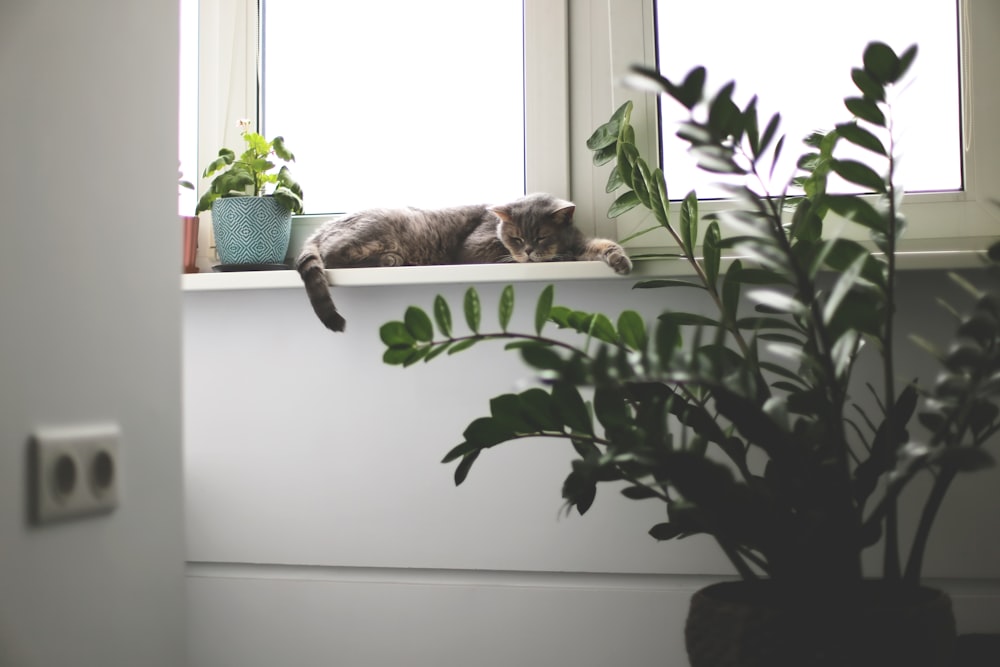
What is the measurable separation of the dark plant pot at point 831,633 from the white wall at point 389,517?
0.55m

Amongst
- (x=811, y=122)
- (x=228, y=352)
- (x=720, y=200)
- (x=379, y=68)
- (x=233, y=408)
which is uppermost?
(x=379, y=68)

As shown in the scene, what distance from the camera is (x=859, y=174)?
85 centimetres

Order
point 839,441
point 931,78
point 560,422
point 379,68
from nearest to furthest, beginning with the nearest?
point 839,441 → point 560,422 → point 931,78 → point 379,68

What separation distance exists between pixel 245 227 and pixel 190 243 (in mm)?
160

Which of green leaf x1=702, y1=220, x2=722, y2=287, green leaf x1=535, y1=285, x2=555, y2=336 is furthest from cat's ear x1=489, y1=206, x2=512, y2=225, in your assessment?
green leaf x1=535, y1=285, x2=555, y2=336

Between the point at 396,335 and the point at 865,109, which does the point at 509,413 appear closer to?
the point at 396,335

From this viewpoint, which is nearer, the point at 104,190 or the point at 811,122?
the point at 104,190

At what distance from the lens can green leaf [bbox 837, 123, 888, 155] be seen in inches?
33.3

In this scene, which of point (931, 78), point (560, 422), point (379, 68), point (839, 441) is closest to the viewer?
point (839, 441)

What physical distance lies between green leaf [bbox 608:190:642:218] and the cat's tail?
510mm

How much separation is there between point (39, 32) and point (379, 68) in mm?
897

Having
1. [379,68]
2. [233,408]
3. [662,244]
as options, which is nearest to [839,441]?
[662,244]

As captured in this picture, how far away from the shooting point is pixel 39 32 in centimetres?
77

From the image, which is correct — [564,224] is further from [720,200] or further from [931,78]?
[931,78]
